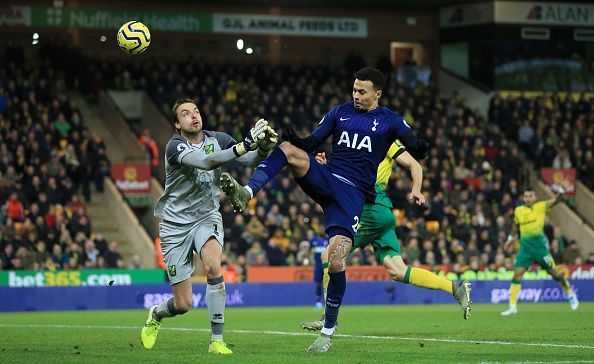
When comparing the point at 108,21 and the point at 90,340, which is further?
the point at 108,21

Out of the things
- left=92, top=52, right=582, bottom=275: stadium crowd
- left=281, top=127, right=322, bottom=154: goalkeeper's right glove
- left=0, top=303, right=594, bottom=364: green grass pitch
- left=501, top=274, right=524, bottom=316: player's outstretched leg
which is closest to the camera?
left=281, top=127, right=322, bottom=154: goalkeeper's right glove

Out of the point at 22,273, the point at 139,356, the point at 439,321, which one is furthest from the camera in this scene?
the point at 22,273

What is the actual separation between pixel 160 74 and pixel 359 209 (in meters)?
26.0

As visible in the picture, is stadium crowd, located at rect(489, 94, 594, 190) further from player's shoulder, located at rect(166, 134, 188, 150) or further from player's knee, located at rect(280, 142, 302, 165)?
player's knee, located at rect(280, 142, 302, 165)

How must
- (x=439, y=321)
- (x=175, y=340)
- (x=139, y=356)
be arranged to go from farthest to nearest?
1. (x=439, y=321)
2. (x=175, y=340)
3. (x=139, y=356)

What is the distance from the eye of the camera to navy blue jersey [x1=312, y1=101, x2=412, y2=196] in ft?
40.0

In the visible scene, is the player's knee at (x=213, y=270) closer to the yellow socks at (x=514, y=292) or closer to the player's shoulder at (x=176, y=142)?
the player's shoulder at (x=176, y=142)

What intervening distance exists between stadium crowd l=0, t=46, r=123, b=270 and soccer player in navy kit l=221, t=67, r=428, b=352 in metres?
17.0

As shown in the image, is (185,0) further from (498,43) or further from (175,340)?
(175,340)

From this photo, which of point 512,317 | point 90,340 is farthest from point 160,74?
point 90,340

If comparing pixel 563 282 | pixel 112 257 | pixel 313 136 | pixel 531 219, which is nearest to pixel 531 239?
pixel 531 219

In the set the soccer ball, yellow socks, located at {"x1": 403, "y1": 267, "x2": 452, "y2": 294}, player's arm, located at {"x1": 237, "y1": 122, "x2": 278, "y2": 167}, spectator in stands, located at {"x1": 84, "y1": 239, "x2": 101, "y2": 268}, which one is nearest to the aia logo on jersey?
player's arm, located at {"x1": 237, "y1": 122, "x2": 278, "y2": 167}

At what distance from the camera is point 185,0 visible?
134 ft

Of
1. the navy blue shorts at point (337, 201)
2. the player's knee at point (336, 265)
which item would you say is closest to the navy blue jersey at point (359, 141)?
the navy blue shorts at point (337, 201)
